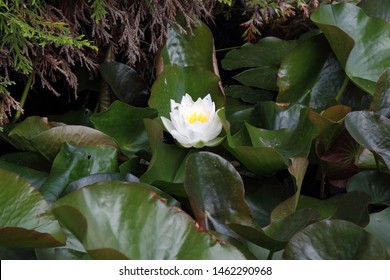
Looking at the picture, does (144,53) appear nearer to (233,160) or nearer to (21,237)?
(233,160)

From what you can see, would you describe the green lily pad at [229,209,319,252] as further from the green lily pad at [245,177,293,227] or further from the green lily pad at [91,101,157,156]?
the green lily pad at [91,101,157,156]

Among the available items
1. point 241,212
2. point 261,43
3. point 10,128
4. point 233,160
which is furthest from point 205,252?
point 261,43

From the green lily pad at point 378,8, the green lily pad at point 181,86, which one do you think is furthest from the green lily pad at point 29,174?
the green lily pad at point 378,8

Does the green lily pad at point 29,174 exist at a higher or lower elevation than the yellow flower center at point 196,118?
lower

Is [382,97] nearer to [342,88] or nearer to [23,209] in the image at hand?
[342,88]

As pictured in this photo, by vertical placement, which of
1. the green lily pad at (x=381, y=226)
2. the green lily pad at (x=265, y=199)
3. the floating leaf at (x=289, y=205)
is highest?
the floating leaf at (x=289, y=205)

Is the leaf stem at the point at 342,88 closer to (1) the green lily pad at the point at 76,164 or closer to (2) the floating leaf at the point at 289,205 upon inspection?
(2) the floating leaf at the point at 289,205

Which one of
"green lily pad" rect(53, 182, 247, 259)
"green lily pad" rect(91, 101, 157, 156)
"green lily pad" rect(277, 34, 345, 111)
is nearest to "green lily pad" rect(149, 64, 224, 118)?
"green lily pad" rect(91, 101, 157, 156)
